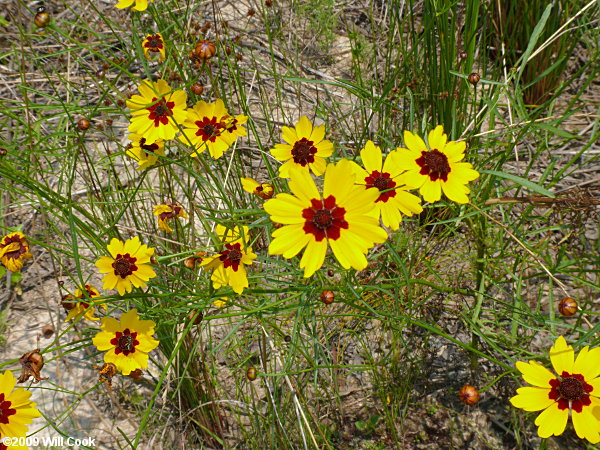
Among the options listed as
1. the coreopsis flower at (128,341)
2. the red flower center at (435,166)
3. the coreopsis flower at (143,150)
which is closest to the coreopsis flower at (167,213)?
the coreopsis flower at (143,150)

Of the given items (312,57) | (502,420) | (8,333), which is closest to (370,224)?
(502,420)

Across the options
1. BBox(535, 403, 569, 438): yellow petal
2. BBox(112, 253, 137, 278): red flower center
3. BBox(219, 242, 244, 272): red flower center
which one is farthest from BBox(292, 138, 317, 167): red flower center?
BBox(535, 403, 569, 438): yellow petal

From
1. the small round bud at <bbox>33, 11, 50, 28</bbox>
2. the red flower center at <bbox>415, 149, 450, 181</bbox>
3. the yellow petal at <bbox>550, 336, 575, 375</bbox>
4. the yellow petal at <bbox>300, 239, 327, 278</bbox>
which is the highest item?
the small round bud at <bbox>33, 11, 50, 28</bbox>

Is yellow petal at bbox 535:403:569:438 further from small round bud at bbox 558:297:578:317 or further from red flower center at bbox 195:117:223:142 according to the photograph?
red flower center at bbox 195:117:223:142

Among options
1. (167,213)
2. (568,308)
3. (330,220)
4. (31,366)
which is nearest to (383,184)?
(330,220)

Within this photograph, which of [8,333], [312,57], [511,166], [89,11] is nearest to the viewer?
[8,333]

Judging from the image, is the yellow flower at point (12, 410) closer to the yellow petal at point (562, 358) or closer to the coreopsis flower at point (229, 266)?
the coreopsis flower at point (229, 266)

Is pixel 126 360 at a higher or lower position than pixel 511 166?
lower

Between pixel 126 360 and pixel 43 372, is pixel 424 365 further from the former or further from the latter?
pixel 43 372
